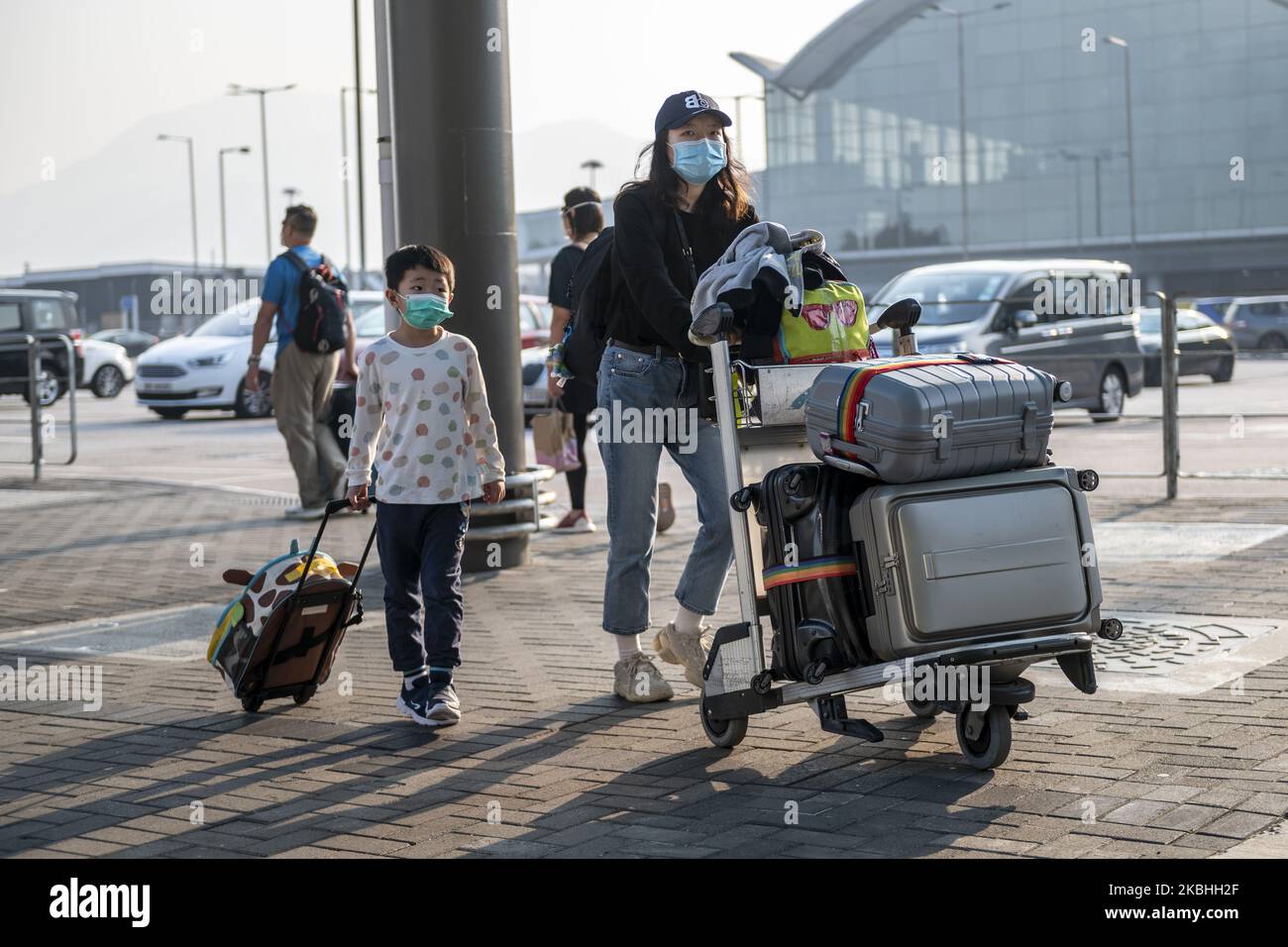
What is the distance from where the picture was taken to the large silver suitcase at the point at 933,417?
4.52 meters

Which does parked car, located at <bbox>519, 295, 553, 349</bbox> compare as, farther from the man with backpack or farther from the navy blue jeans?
the navy blue jeans

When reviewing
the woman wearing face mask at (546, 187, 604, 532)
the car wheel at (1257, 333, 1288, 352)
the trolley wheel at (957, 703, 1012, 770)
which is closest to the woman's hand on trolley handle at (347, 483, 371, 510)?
the trolley wheel at (957, 703, 1012, 770)

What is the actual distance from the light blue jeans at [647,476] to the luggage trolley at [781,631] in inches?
18.5

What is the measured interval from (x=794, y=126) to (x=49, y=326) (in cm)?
5895

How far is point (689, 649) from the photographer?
5.96 meters

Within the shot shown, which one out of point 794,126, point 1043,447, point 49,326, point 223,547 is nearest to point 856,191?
point 794,126

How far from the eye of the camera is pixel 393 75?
30.8 feet

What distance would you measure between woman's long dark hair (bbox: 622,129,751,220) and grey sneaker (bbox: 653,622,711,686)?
139 cm

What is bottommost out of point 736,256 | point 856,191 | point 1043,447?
point 1043,447

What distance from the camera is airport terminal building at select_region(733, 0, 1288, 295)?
Result: 7488 cm

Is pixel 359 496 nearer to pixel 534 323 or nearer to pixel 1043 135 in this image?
pixel 534 323

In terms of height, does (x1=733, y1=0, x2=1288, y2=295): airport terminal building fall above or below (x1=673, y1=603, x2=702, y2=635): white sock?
above

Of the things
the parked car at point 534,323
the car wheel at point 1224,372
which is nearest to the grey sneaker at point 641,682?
the parked car at point 534,323
